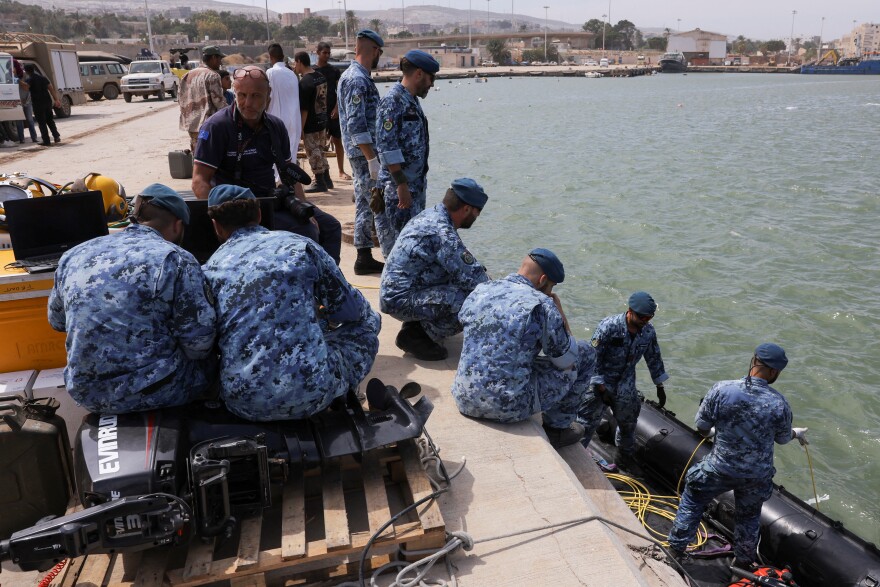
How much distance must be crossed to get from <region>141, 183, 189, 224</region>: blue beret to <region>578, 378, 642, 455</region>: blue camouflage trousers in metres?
3.73

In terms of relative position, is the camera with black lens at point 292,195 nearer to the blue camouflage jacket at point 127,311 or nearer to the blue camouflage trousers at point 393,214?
the blue camouflage trousers at point 393,214

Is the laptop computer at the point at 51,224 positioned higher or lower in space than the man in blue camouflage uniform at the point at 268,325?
higher

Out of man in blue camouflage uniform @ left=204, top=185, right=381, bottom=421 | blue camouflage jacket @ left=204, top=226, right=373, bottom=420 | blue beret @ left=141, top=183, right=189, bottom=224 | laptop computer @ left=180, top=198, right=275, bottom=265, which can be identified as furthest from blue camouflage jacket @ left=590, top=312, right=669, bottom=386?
blue beret @ left=141, top=183, right=189, bottom=224

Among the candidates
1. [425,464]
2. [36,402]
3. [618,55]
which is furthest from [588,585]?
[618,55]

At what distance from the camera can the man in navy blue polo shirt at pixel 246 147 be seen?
4.96m

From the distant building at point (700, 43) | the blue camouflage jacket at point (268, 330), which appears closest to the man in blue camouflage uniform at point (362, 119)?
Result: the blue camouflage jacket at point (268, 330)

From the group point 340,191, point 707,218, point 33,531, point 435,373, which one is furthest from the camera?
point 707,218

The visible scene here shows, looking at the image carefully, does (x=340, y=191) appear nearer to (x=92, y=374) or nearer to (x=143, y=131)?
(x=92, y=374)

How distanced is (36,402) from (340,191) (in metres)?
8.21

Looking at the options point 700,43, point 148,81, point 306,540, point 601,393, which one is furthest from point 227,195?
point 700,43

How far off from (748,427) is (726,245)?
11074 mm

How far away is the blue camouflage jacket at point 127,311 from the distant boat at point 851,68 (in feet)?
411

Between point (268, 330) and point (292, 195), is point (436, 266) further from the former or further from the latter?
point (268, 330)

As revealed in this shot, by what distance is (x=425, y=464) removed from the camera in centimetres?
373
